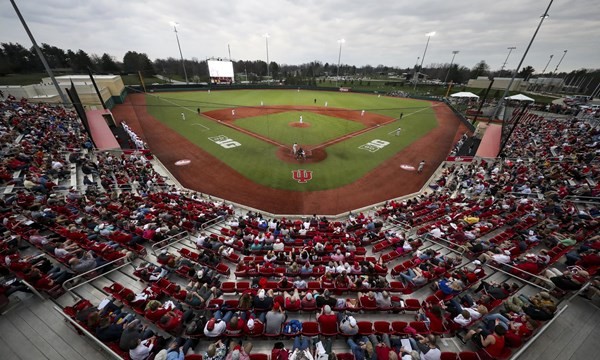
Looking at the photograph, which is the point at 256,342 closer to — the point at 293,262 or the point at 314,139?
the point at 293,262

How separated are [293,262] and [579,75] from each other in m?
145

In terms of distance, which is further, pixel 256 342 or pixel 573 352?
pixel 256 342

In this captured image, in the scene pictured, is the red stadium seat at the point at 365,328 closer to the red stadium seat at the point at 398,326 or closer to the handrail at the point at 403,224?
the red stadium seat at the point at 398,326

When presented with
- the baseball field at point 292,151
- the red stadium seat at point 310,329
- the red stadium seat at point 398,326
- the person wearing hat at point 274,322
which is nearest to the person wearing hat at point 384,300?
the red stadium seat at point 398,326

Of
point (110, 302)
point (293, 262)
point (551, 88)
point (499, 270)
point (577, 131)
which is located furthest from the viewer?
point (551, 88)

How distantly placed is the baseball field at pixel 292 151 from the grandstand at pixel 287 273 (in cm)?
304

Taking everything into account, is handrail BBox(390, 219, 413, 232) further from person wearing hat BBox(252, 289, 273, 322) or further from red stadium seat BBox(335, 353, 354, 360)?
person wearing hat BBox(252, 289, 273, 322)

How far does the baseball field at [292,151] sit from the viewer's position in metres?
18.1

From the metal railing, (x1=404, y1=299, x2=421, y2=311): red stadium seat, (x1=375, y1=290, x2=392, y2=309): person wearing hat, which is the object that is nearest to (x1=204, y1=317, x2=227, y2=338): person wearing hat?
(x1=375, y1=290, x2=392, y2=309): person wearing hat

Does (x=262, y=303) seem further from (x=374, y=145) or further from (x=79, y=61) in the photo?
(x=79, y=61)

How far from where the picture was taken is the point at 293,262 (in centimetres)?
922

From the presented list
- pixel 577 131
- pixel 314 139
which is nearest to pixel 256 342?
pixel 314 139

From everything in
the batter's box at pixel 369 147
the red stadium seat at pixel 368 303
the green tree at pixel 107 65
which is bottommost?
the batter's box at pixel 369 147

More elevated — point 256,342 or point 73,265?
point 73,265
